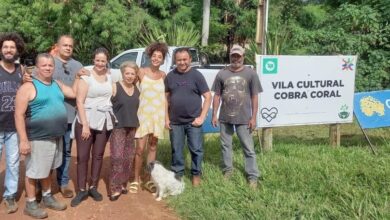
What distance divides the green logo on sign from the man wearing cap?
1159 millimetres

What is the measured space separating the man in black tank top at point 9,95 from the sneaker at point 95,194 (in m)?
0.79

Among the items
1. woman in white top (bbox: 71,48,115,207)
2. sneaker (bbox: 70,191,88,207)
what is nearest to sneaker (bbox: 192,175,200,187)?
woman in white top (bbox: 71,48,115,207)

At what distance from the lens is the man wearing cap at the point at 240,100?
5.19 m

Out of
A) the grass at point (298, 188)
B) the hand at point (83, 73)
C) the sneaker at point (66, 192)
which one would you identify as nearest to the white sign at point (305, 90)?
the grass at point (298, 188)

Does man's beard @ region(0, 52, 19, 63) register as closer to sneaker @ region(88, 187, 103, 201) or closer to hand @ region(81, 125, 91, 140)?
hand @ region(81, 125, 91, 140)

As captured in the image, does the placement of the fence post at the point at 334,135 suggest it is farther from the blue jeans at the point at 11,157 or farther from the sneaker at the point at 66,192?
the blue jeans at the point at 11,157

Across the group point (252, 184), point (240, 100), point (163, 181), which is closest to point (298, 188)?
point (252, 184)

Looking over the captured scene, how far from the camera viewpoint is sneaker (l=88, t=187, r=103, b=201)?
16.4ft

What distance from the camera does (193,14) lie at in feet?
61.7

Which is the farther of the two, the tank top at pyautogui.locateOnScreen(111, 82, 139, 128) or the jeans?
the jeans

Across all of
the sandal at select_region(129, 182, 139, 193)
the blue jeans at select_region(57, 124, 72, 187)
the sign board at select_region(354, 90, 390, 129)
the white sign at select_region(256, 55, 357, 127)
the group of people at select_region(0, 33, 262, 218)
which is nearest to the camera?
the group of people at select_region(0, 33, 262, 218)

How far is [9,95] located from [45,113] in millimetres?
431

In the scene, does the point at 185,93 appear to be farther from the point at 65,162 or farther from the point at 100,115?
the point at 65,162

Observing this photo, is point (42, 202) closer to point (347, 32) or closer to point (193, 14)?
point (347, 32)
